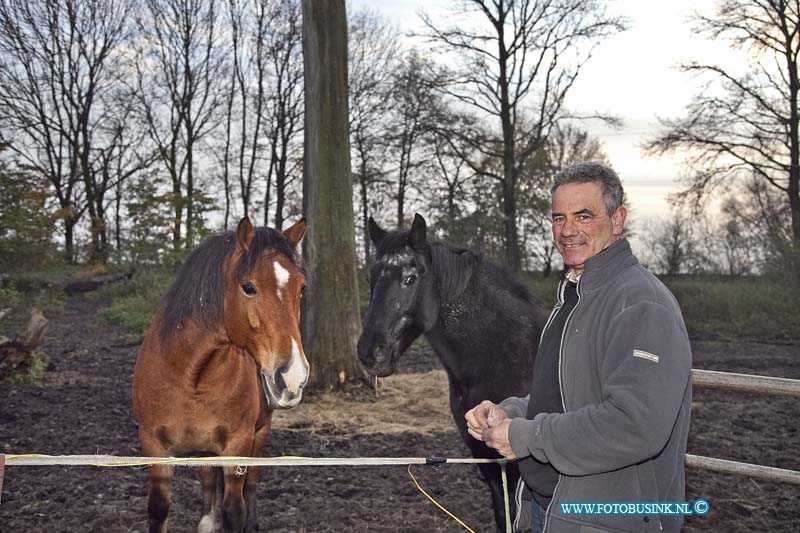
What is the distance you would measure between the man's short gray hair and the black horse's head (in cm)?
168

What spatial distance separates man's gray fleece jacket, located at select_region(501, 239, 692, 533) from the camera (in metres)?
1.58

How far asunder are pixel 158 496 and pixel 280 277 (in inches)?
55.0

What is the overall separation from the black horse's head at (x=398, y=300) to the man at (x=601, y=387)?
153 cm

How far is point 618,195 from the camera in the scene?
1.94 m

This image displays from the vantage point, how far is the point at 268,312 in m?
2.96

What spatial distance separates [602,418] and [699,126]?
809 inches

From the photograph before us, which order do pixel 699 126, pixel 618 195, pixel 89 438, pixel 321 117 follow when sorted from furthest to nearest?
1. pixel 699 126
2. pixel 321 117
3. pixel 89 438
4. pixel 618 195

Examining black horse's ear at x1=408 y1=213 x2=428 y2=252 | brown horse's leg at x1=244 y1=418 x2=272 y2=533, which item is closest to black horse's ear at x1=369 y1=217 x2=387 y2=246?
black horse's ear at x1=408 y1=213 x2=428 y2=252

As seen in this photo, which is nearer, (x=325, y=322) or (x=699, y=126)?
(x=325, y=322)

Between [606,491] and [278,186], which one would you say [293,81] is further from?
[606,491]

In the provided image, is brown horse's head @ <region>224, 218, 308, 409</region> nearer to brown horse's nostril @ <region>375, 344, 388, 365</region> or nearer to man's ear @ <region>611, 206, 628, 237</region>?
brown horse's nostril @ <region>375, 344, 388, 365</region>

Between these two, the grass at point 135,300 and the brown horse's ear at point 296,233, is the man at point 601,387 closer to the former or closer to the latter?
the brown horse's ear at point 296,233

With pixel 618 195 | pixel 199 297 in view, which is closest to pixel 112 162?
pixel 199 297

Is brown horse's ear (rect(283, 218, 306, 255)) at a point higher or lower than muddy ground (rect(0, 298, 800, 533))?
higher
